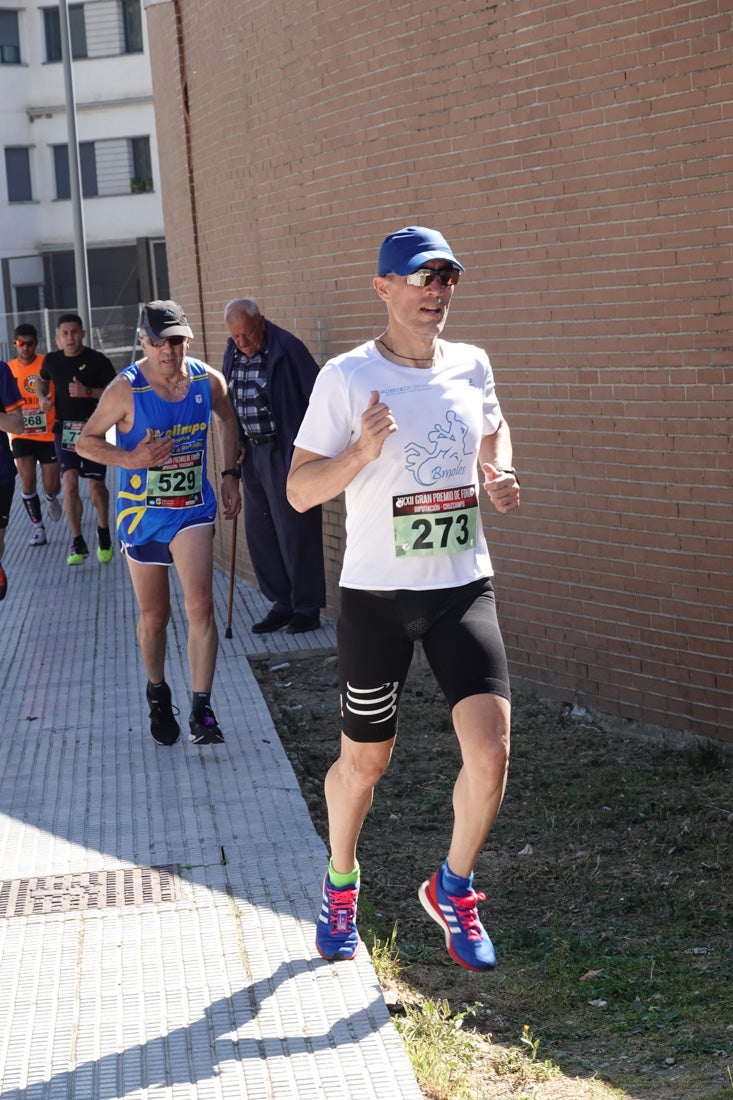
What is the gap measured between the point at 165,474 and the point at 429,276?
2863mm

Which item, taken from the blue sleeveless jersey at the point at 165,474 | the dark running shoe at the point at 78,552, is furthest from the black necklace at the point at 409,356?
the dark running shoe at the point at 78,552

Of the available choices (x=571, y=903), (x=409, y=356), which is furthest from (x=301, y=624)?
(x=409, y=356)

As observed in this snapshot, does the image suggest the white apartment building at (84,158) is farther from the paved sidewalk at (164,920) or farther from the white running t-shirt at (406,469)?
the white running t-shirt at (406,469)

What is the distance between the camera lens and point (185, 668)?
9.09 meters

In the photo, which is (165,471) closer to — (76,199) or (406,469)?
(406,469)

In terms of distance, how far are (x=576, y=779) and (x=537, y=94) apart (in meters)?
3.34

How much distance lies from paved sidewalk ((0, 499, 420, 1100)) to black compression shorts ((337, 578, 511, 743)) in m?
0.84

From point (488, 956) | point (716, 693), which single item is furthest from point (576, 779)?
point (488, 956)

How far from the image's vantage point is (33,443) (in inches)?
597

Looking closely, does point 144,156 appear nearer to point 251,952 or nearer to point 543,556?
point 543,556

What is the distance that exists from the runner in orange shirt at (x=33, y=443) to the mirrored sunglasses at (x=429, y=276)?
35.2 ft

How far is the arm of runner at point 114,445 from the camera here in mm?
6723

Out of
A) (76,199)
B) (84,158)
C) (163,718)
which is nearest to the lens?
(163,718)

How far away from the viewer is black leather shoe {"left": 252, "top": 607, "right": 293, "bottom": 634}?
33.7ft
